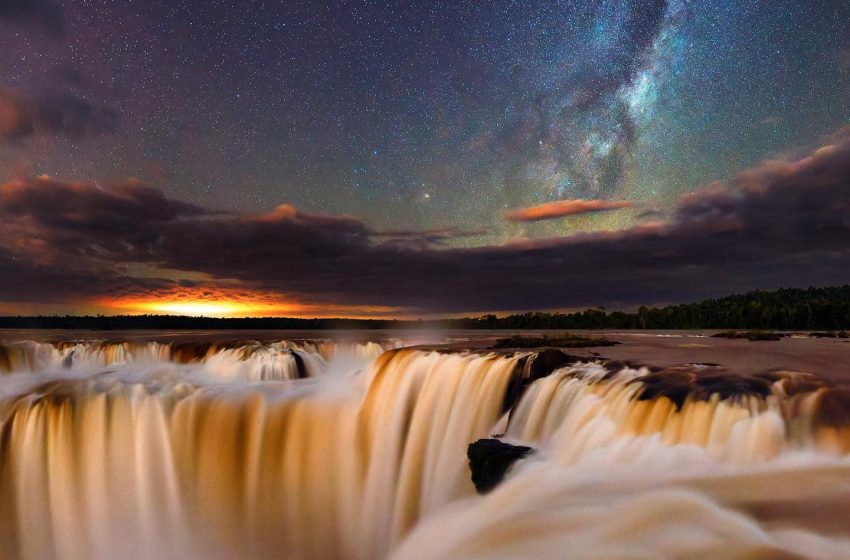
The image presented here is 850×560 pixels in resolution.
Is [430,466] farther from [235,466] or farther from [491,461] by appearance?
[235,466]

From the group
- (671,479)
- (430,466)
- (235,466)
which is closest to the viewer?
(671,479)

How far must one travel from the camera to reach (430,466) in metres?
12.2

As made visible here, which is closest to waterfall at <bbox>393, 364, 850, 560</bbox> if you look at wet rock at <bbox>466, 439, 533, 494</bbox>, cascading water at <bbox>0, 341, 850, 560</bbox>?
cascading water at <bbox>0, 341, 850, 560</bbox>

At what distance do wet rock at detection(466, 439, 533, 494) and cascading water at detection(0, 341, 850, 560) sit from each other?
20 centimetres

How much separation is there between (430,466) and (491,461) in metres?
3.66

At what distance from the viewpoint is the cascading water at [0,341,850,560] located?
6.34 metres

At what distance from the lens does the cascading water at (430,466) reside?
634 centimetres

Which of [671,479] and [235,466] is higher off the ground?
[671,479]

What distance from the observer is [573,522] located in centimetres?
673

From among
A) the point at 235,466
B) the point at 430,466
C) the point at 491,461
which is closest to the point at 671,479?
the point at 491,461

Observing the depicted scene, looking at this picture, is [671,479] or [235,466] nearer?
[671,479]

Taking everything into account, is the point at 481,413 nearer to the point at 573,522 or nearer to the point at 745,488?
the point at 573,522

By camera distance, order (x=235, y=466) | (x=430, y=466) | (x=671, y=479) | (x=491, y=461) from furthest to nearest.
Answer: (x=235, y=466), (x=430, y=466), (x=491, y=461), (x=671, y=479)

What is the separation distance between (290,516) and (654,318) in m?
53.3
